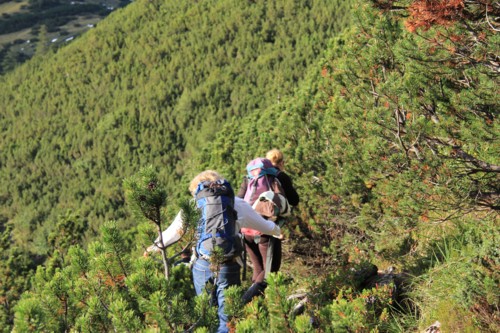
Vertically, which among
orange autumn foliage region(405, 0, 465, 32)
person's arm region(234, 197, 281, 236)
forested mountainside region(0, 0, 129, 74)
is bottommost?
forested mountainside region(0, 0, 129, 74)

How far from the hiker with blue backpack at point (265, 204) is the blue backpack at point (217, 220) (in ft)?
2.65

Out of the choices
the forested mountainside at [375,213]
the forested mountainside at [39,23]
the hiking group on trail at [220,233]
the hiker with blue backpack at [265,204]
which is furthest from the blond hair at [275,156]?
the forested mountainside at [39,23]

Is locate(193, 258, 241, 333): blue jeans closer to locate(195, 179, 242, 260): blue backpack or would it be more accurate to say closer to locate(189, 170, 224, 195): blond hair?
locate(195, 179, 242, 260): blue backpack

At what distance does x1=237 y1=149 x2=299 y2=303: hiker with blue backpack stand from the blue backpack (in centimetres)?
81

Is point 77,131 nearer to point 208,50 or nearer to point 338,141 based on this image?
point 208,50

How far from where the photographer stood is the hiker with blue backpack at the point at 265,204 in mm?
3525

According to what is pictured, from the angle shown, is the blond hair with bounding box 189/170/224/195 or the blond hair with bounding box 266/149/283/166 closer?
the blond hair with bounding box 189/170/224/195

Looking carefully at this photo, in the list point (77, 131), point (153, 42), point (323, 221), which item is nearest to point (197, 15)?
point (153, 42)

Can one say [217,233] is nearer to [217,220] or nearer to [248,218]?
[217,220]

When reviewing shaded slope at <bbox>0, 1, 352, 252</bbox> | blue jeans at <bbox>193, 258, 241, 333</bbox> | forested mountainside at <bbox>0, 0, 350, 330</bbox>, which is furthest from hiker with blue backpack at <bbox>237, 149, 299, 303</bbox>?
shaded slope at <bbox>0, 1, 352, 252</bbox>

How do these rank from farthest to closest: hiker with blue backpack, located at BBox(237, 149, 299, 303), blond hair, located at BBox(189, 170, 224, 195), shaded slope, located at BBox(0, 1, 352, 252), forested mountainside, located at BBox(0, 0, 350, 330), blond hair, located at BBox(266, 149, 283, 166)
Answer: shaded slope, located at BBox(0, 1, 352, 252) → forested mountainside, located at BBox(0, 0, 350, 330) → blond hair, located at BBox(266, 149, 283, 166) → hiker with blue backpack, located at BBox(237, 149, 299, 303) → blond hair, located at BBox(189, 170, 224, 195)

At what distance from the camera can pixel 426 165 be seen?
10.5 ft

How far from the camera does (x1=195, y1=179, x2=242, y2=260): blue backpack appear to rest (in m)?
2.57

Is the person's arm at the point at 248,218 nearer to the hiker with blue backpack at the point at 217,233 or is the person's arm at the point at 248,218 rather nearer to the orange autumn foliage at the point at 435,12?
the hiker with blue backpack at the point at 217,233
